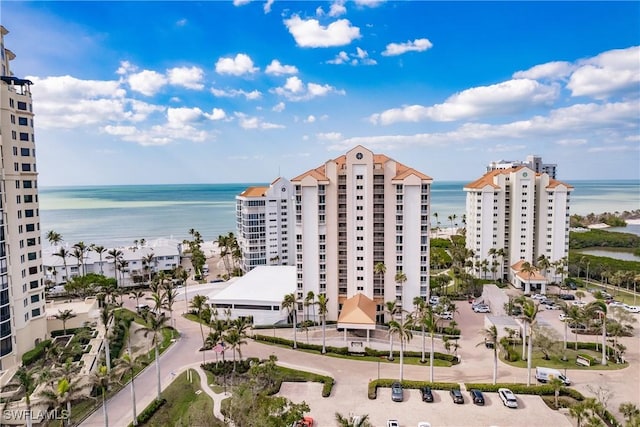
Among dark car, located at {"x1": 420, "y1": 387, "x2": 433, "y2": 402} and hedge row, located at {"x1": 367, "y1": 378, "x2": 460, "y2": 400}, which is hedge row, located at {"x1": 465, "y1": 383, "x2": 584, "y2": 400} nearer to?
hedge row, located at {"x1": 367, "y1": 378, "x2": 460, "y2": 400}

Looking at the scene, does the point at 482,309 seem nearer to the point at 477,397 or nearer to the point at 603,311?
the point at 603,311

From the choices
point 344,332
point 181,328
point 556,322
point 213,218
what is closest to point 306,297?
point 344,332

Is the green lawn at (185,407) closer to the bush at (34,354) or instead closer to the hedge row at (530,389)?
the bush at (34,354)

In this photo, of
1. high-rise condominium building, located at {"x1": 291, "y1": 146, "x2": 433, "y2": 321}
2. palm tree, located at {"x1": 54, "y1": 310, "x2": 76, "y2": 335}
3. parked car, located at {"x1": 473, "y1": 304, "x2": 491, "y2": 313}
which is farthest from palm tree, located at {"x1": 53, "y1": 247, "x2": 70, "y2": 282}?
parked car, located at {"x1": 473, "y1": 304, "x2": 491, "y2": 313}

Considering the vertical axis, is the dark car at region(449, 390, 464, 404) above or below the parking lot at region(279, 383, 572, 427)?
above

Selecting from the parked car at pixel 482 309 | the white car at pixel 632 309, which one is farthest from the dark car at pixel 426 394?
the white car at pixel 632 309

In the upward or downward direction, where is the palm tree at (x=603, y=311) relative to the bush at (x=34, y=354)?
upward
